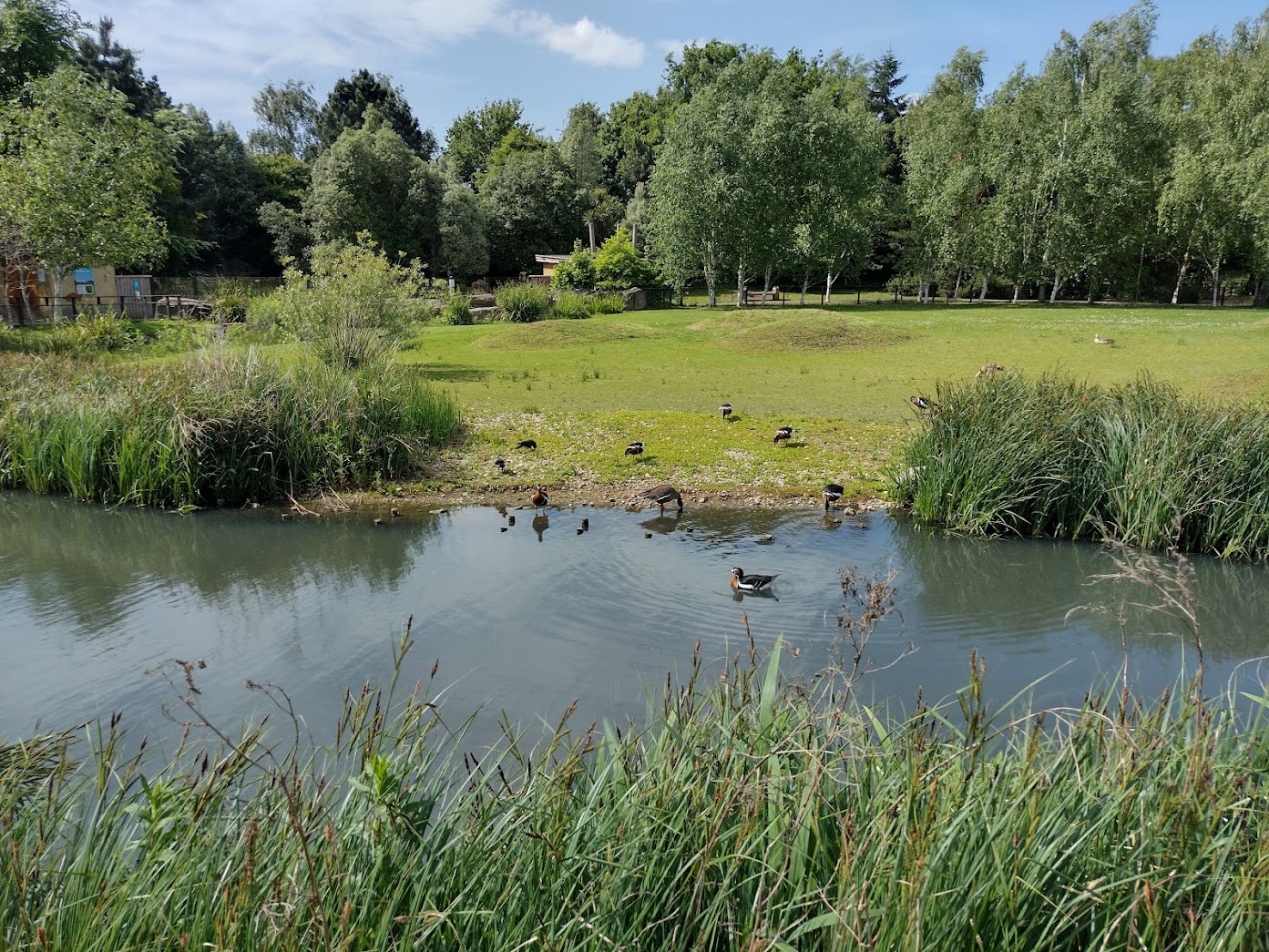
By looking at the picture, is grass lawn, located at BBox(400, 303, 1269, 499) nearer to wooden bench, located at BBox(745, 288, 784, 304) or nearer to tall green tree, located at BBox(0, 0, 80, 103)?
wooden bench, located at BBox(745, 288, 784, 304)

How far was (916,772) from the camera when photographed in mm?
2930

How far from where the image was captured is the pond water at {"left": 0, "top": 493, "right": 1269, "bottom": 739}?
8.09m

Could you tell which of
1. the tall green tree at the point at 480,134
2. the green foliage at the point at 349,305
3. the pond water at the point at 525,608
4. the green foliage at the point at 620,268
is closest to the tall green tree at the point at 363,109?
the tall green tree at the point at 480,134

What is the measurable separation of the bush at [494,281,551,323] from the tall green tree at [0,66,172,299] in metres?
13.1

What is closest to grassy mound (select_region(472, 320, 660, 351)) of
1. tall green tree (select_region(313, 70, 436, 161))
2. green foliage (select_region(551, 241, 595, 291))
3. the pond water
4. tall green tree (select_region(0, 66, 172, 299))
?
tall green tree (select_region(0, 66, 172, 299))

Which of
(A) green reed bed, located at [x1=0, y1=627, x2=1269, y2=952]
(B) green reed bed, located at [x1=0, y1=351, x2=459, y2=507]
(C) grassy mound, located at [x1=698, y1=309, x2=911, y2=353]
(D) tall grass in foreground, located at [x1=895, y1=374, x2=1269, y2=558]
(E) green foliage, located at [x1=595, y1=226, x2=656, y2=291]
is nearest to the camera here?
(A) green reed bed, located at [x1=0, y1=627, x2=1269, y2=952]

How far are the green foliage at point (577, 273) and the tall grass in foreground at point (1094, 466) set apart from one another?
116 ft

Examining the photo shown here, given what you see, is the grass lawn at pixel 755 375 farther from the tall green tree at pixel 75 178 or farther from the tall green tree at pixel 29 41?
the tall green tree at pixel 29 41

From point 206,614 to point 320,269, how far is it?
14616 mm

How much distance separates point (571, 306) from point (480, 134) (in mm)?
42230

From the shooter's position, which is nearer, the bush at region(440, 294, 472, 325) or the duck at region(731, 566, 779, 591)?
the duck at region(731, 566, 779, 591)

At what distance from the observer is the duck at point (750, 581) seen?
10031mm

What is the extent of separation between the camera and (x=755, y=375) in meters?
Answer: 25.5

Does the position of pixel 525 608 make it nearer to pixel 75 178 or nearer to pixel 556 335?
pixel 556 335
